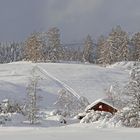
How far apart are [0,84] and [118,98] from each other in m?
35.6

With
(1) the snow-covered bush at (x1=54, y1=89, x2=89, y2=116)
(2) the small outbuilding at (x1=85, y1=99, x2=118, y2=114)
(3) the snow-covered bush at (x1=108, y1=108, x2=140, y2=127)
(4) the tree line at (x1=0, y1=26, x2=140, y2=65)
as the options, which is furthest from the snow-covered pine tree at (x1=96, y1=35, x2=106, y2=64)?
(3) the snow-covered bush at (x1=108, y1=108, x2=140, y2=127)

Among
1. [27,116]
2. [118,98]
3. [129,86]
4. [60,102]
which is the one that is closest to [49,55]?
[60,102]

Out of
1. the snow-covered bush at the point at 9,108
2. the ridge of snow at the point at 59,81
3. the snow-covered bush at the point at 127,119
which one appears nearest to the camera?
the snow-covered bush at the point at 127,119

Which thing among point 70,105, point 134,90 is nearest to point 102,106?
point 70,105

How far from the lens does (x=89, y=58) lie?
149 m

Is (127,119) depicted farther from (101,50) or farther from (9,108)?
(101,50)

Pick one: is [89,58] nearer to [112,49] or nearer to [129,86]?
[112,49]

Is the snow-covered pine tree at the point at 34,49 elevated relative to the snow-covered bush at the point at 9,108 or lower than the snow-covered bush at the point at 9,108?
elevated

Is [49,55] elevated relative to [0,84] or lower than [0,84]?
elevated

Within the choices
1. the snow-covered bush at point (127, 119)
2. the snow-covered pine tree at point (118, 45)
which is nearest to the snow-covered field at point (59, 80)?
the snow-covered pine tree at point (118, 45)

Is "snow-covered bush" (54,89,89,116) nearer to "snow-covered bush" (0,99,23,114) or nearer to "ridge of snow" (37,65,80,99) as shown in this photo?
"snow-covered bush" (0,99,23,114)

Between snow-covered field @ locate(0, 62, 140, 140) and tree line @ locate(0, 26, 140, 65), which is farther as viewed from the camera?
tree line @ locate(0, 26, 140, 65)

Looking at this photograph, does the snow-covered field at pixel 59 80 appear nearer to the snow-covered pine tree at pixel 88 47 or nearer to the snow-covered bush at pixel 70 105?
the snow-covered bush at pixel 70 105

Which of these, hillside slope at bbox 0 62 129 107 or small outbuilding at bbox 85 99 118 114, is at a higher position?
hillside slope at bbox 0 62 129 107
